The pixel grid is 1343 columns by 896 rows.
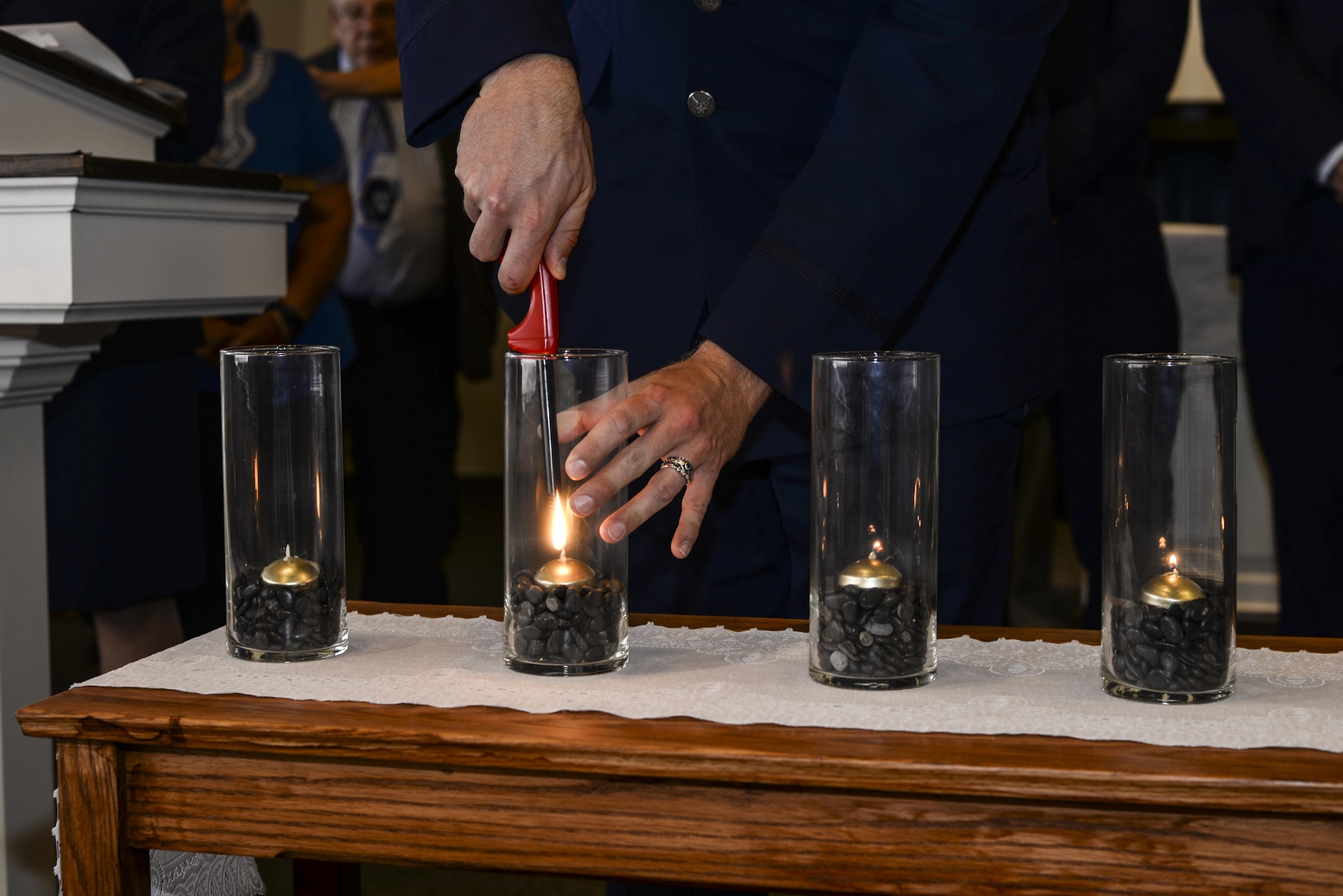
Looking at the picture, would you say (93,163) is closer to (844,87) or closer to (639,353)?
(639,353)

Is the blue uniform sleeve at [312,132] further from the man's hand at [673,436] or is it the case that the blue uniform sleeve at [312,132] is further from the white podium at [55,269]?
the man's hand at [673,436]

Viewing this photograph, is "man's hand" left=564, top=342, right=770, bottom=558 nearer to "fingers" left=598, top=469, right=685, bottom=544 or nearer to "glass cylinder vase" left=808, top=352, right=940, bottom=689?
"fingers" left=598, top=469, right=685, bottom=544

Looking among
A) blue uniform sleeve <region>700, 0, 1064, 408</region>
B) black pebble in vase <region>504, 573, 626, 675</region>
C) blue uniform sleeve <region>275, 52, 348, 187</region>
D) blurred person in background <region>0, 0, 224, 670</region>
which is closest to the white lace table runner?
black pebble in vase <region>504, 573, 626, 675</region>

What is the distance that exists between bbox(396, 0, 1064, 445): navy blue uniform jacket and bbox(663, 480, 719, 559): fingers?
0.11 metres

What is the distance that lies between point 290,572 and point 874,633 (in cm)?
36

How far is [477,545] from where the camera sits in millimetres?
4391

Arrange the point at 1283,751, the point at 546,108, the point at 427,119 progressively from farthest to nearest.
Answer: the point at 427,119, the point at 546,108, the point at 1283,751

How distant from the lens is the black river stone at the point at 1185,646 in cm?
73

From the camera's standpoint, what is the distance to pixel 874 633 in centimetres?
75

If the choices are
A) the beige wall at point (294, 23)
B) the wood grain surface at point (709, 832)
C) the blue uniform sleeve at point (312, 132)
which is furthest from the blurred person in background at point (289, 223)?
the beige wall at point (294, 23)

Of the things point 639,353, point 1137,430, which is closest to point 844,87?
point 639,353

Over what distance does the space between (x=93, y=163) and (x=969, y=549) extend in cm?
84

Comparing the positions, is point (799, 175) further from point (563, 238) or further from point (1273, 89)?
point (1273, 89)

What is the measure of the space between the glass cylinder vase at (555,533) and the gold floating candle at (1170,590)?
0.30 m
